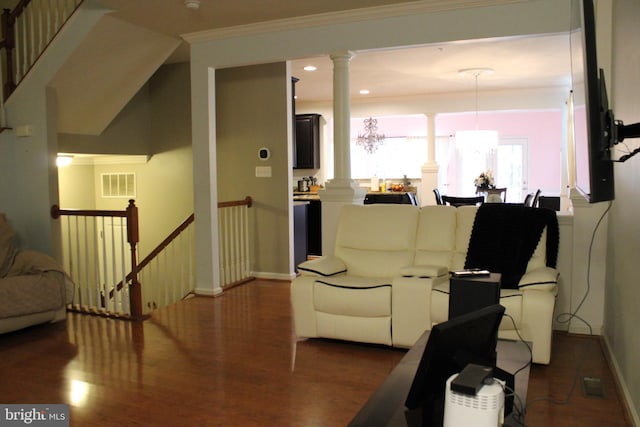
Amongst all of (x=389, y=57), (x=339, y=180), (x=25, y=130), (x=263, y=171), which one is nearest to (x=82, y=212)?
(x=25, y=130)

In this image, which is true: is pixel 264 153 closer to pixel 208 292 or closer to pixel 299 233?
pixel 299 233

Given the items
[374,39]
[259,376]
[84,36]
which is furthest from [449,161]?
[259,376]

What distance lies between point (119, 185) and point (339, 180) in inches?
136

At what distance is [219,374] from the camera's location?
3244mm

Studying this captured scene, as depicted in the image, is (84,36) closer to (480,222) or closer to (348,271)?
(348,271)

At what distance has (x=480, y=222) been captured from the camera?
12.5 ft

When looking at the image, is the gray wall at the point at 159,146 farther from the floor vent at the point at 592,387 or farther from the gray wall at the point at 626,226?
the floor vent at the point at 592,387

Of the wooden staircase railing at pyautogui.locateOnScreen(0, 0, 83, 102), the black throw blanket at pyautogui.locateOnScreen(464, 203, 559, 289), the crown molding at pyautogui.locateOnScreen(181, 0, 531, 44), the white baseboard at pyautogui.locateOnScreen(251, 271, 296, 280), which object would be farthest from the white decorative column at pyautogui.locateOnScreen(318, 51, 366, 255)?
the wooden staircase railing at pyautogui.locateOnScreen(0, 0, 83, 102)

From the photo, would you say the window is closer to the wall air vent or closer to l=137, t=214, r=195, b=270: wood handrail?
the wall air vent

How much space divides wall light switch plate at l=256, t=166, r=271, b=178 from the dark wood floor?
6.72ft

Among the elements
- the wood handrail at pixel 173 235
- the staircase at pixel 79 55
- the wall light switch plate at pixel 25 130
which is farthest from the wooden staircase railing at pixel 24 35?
the wood handrail at pixel 173 235

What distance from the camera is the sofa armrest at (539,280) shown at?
330 cm

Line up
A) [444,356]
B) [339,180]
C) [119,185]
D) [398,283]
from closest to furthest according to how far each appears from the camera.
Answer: [444,356], [398,283], [339,180], [119,185]

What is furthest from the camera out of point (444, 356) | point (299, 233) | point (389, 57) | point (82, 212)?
point (299, 233)
